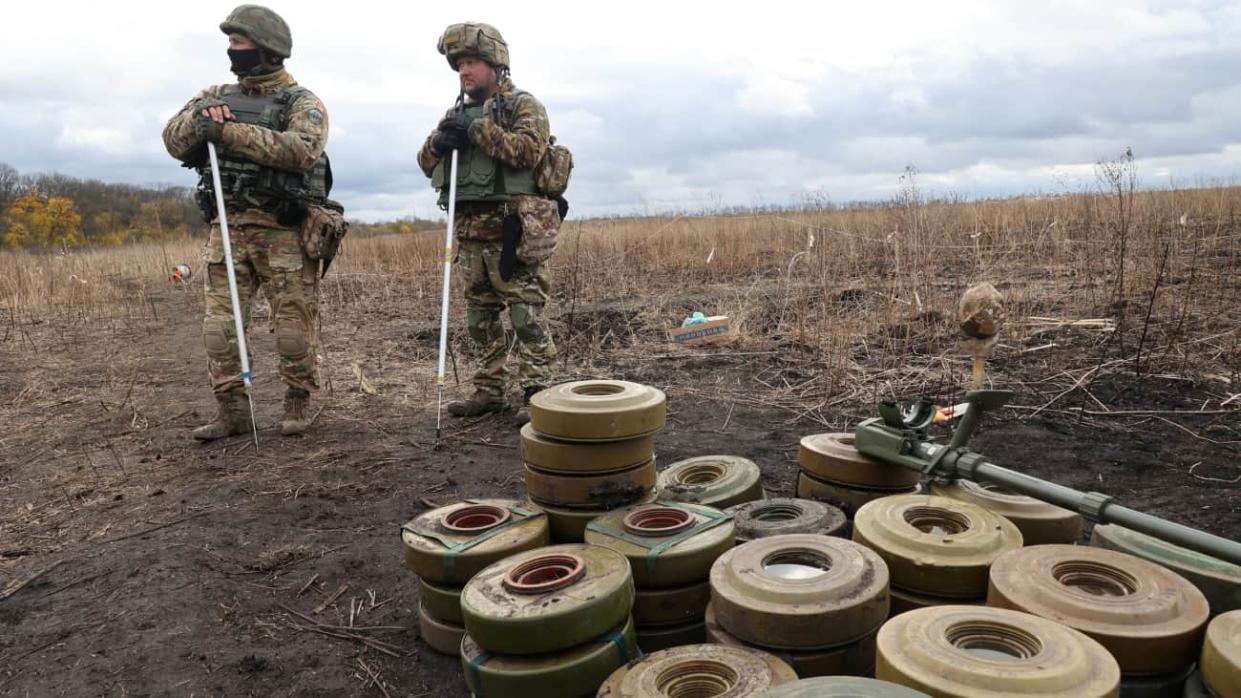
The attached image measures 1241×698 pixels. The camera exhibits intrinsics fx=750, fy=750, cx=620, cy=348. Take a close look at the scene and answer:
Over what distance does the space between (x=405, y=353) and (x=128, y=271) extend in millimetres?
13987

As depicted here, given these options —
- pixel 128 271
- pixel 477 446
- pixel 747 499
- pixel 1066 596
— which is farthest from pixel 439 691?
pixel 128 271

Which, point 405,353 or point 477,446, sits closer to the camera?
point 477,446

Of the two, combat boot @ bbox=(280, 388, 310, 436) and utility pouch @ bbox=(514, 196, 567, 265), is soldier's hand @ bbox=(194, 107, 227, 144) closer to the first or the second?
combat boot @ bbox=(280, 388, 310, 436)

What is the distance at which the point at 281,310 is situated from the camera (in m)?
4.60

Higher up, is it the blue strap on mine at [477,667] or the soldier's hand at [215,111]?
the soldier's hand at [215,111]

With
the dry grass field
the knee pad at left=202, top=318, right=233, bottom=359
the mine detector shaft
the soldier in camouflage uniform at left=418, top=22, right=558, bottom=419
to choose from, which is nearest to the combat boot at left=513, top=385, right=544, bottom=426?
the soldier in camouflage uniform at left=418, top=22, right=558, bottom=419

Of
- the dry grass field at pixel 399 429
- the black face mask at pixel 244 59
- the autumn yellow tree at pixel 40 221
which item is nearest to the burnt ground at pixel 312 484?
the dry grass field at pixel 399 429

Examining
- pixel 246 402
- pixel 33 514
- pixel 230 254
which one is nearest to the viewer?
pixel 33 514

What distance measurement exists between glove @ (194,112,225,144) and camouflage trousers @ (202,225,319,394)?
0.54 m

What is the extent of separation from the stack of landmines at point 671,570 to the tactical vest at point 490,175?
112 inches

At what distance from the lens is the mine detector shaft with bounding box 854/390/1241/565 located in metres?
1.90

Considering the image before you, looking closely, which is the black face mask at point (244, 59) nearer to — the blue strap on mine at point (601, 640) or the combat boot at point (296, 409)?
the combat boot at point (296, 409)

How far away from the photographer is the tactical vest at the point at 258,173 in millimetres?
4449

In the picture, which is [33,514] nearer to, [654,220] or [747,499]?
[747,499]
